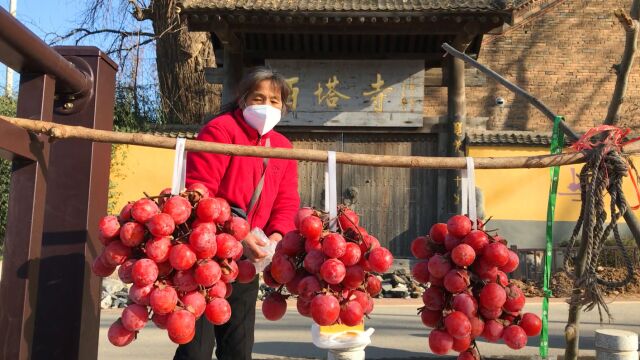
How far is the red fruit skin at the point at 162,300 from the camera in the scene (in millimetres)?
1189

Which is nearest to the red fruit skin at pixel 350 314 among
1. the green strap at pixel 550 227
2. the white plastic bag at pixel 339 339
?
the green strap at pixel 550 227

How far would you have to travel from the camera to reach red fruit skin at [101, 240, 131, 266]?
1268mm

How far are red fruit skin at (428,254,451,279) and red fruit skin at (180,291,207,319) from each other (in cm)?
60

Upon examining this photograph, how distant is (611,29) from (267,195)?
12244mm

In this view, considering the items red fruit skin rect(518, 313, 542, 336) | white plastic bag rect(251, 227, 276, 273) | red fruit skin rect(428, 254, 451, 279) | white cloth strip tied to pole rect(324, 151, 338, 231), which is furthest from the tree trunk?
red fruit skin rect(518, 313, 542, 336)

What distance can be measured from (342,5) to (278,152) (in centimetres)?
564

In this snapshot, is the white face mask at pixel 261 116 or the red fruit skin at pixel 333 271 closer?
the red fruit skin at pixel 333 271

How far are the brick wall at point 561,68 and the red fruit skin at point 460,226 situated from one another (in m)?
10.4

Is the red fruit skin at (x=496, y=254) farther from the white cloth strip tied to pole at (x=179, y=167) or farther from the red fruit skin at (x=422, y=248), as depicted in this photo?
the white cloth strip tied to pole at (x=179, y=167)

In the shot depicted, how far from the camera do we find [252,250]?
63.8 inches

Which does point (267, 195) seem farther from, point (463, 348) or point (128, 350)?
point (128, 350)

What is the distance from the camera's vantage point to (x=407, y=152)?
7555 mm

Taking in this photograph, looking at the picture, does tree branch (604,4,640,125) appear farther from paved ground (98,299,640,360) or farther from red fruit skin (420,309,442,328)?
paved ground (98,299,640,360)

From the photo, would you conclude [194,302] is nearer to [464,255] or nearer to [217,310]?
[217,310]
